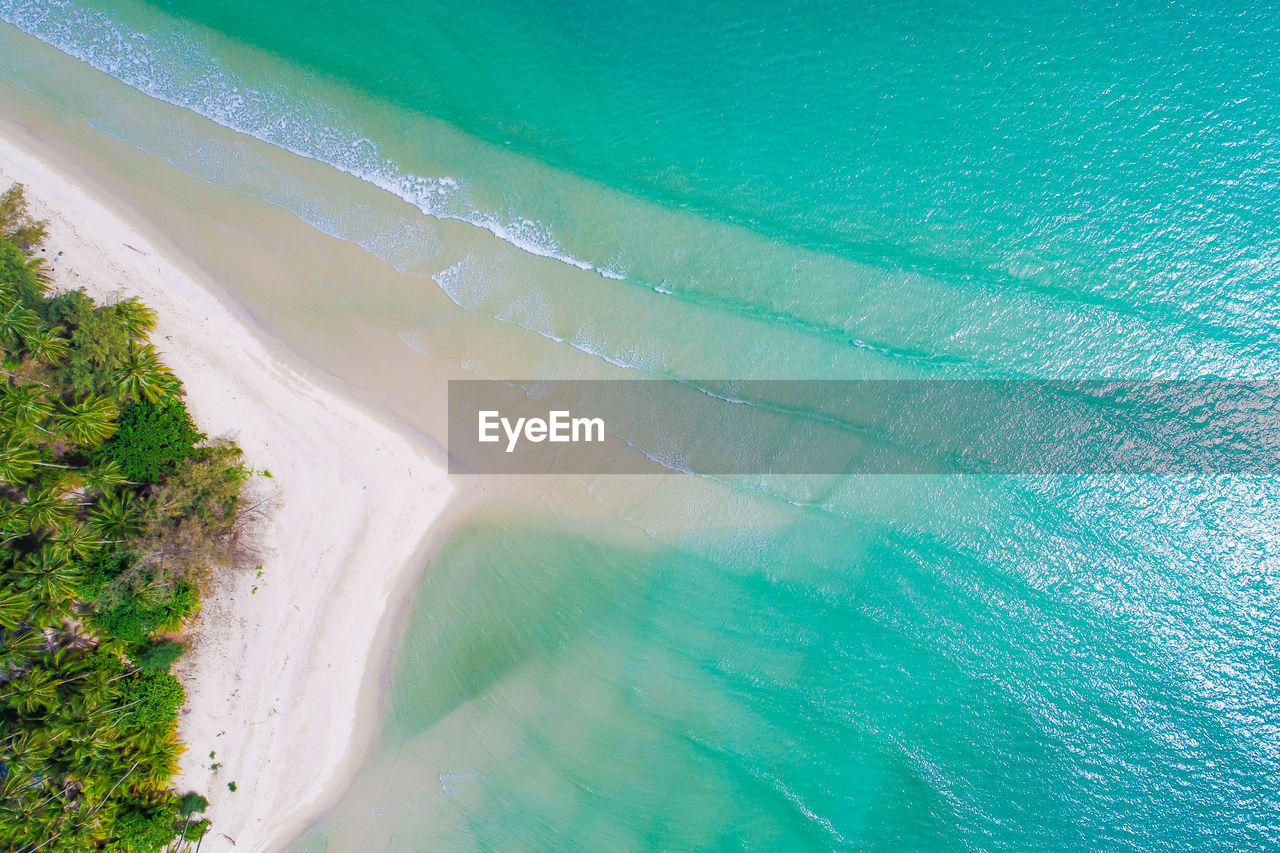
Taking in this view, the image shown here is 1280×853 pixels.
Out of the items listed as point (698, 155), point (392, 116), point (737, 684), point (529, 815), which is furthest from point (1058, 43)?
point (529, 815)

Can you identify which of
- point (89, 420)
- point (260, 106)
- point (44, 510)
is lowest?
point (44, 510)

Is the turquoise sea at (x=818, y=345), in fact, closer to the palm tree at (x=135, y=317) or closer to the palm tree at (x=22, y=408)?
the palm tree at (x=135, y=317)

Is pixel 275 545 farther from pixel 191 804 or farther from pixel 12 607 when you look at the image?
pixel 191 804

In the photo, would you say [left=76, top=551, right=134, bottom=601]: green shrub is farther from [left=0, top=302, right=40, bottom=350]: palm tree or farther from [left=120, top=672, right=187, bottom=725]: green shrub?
[left=0, top=302, right=40, bottom=350]: palm tree

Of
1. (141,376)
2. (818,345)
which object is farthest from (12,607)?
(818,345)

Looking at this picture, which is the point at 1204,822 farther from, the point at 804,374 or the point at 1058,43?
the point at 1058,43

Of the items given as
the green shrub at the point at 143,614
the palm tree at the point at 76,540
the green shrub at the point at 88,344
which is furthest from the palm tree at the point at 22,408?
the green shrub at the point at 143,614
